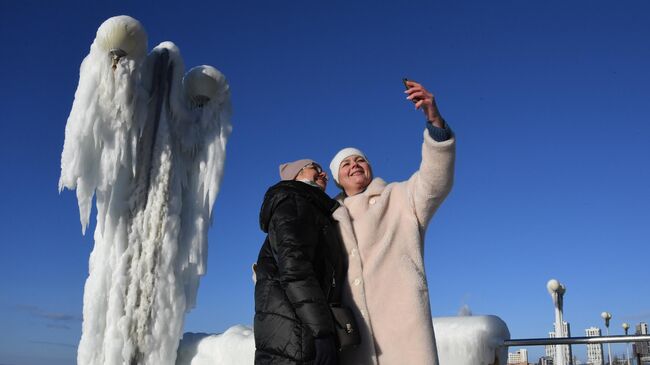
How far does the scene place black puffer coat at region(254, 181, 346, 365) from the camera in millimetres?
2047

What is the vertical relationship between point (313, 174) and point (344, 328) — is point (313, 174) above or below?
above

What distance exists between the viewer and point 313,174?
8.71 feet

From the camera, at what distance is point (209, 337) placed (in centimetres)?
592

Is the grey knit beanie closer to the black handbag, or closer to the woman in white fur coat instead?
the woman in white fur coat

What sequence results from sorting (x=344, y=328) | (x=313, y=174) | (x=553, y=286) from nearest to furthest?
(x=344, y=328)
(x=313, y=174)
(x=553, y=286)

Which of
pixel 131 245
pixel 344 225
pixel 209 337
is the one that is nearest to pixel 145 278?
pixel 131 245

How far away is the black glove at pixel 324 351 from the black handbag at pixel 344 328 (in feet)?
0.31

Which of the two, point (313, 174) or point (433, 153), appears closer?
point (433, 153)

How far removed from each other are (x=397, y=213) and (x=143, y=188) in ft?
15.1

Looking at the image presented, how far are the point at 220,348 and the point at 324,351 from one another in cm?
380

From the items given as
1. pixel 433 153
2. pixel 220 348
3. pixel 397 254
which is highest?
pixel 433 153

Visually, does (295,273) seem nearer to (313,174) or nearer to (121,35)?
(313,174)

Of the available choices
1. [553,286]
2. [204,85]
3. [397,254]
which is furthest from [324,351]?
[553,286]

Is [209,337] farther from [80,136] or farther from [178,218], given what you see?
[80,136]
